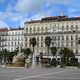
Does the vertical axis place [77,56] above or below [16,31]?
below

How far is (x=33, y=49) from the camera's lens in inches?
6422

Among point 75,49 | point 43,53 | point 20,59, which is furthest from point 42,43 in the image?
point 20,59

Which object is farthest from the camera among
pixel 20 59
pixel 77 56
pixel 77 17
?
pixel 77 17

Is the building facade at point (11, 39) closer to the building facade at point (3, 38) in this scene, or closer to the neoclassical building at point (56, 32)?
the building facade at point (3, 38)

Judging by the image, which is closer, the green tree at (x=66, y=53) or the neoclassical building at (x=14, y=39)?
the green tree at (x=66, y=53)

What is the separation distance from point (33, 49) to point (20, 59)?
7802 cm

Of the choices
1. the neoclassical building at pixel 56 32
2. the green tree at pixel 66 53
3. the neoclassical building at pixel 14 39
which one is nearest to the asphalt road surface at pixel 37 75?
the green tree at pixel 66 53

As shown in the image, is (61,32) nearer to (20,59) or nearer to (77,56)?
(77,56)

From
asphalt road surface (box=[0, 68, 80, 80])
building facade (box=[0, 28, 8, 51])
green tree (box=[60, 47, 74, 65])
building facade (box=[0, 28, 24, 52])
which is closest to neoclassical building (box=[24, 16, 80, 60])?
building facade (box=[0, 28, 24, 52])

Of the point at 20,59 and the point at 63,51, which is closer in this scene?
the point at 20,59

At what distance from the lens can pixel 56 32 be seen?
163125 mm

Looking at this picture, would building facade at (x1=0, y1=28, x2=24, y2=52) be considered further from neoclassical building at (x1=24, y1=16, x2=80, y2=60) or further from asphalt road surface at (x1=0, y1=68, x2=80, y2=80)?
asphalt road surface at (x1=0, y1=68, x2=80, y2=80)

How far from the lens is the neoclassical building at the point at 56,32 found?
158m

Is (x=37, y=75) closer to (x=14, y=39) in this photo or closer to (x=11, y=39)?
(x=14, y=39)
